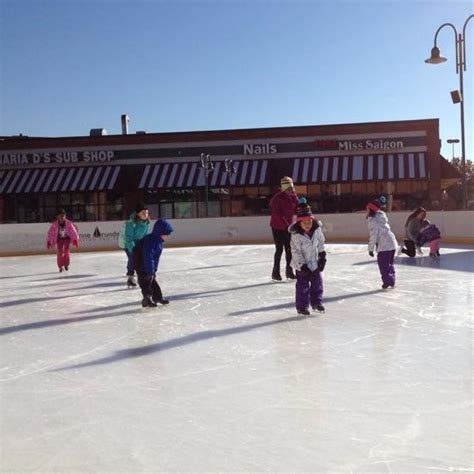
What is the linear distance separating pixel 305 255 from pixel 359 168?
22.4 metres

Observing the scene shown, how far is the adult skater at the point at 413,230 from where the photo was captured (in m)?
11.7

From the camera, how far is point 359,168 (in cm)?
2723

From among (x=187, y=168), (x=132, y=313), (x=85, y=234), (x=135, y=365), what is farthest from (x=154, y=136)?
(x=135, y=365)

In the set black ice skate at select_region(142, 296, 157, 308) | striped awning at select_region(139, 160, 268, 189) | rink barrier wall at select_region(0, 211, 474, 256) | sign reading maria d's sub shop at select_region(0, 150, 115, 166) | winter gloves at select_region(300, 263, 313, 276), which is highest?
sign reading maria d's sub shop at select_region(0, 150, 115, 166)

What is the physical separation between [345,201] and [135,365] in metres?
24.5

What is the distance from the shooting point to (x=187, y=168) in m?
28.3

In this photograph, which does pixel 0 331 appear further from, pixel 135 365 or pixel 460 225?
pixel 460 225

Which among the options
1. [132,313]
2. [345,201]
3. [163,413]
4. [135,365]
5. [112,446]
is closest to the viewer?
[112,446]

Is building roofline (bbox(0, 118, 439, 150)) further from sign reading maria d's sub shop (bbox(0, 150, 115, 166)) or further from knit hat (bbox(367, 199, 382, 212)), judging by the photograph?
knit hat (bbox(367, 199, 382, 212))

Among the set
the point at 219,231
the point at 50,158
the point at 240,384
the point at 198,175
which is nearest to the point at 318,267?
the point at 240,384

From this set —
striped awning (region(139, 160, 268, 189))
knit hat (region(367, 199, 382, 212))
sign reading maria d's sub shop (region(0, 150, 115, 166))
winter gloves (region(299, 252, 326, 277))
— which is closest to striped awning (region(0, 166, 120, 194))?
sign reading maria d's sub shop (region(0, 150, 115, 166))

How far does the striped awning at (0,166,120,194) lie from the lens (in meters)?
28.3

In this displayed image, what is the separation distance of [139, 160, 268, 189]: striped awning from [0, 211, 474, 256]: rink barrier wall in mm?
8714

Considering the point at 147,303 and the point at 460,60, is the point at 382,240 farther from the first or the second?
the point at 460,60
